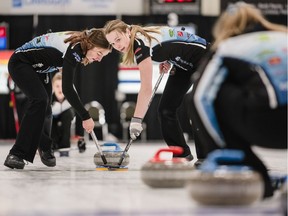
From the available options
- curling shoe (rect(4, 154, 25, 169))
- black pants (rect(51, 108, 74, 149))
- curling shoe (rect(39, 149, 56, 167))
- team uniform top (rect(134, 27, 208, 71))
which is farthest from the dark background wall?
curling shoe (rect(4, 154, 25, 169))

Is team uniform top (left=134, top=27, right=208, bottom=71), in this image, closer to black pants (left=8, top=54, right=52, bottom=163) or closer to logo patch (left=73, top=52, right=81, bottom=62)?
logo patch (left=73, top=52, right=81, bottom=62)

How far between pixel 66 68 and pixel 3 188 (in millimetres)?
1104

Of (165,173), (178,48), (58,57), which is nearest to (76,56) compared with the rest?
(58,57)

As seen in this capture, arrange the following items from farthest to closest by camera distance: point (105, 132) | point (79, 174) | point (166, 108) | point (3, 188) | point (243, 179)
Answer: point (105, 132)
point (166, 108)
point (79, 174)
point (3, 188)
point (243, 179)

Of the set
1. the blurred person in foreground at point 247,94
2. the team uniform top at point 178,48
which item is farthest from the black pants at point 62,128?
the blurred person in foreground at point 247,94

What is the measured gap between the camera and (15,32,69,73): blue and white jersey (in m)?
4.20

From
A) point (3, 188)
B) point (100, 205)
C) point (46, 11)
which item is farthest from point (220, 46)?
point (46, 11)

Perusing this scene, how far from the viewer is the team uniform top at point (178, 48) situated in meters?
4.09

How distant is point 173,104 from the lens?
4.48 m

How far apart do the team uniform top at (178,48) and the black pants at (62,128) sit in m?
2.45

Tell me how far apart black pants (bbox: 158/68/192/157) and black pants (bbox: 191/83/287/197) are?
2030 millimetres

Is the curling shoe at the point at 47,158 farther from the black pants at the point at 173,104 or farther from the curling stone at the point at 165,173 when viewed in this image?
the curling stone at the point at 165,173

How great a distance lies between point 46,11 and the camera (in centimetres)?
1172

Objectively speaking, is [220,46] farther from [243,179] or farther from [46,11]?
[46,11]
